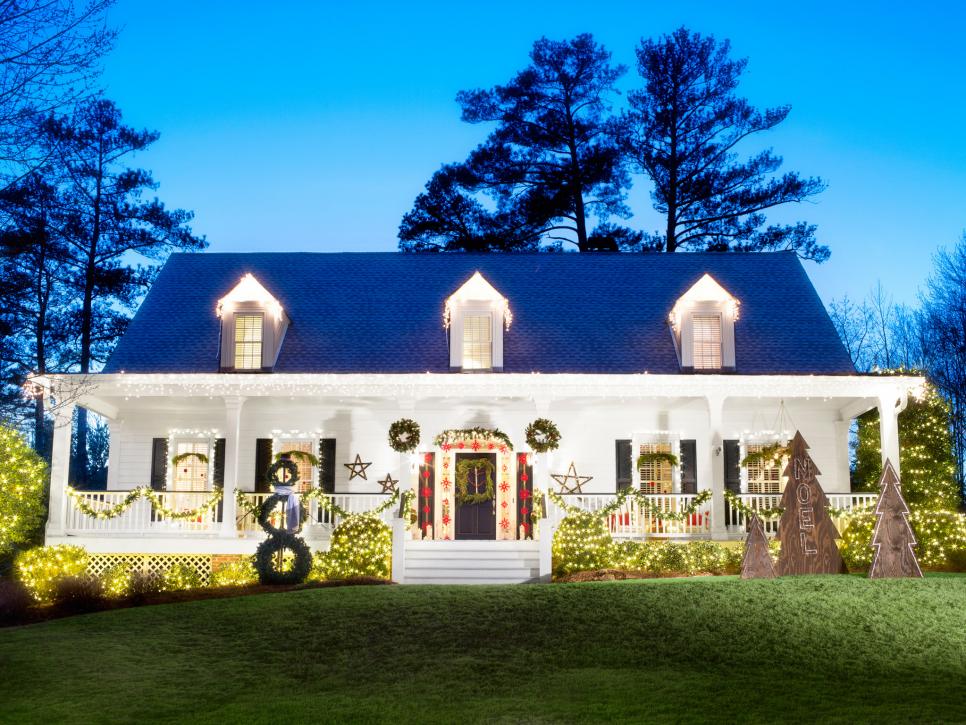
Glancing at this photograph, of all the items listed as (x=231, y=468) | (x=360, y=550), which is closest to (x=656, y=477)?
(x=360, y=550)

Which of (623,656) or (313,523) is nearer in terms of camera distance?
(623,656)

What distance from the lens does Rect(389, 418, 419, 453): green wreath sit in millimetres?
20297

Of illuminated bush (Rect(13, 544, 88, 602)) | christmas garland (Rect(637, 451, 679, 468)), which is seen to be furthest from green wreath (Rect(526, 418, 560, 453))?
illuminated bush (Rect(13, 544, 88, 602))

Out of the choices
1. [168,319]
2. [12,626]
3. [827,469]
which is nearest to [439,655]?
[12,626]

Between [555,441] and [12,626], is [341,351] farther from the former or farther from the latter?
[12,626]

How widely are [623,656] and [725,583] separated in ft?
13.5

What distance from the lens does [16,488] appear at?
2073 centimetres

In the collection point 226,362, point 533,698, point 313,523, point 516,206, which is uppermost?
point 516,206

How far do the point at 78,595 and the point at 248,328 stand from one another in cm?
735

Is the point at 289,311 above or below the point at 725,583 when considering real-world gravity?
above

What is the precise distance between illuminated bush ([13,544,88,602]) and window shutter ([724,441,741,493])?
1305 centimetres

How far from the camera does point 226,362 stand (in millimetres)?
22719

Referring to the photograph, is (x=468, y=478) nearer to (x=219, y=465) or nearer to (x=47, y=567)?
(x=219, y=465)

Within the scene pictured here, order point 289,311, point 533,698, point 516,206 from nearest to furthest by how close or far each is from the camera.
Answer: point 533,698, point 289,311, point 516,206
